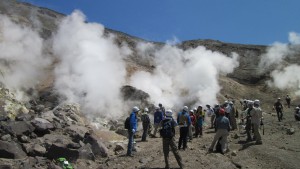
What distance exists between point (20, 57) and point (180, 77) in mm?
14057

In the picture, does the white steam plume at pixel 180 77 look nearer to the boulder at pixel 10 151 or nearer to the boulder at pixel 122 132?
the boulder at pixel 122 132

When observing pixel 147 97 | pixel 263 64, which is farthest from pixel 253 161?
pixel 263 64

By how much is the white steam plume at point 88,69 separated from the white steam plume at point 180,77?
8.86 feet

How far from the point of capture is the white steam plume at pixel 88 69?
25536 millimetres

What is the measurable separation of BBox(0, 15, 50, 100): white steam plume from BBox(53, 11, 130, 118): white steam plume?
1.65 metres

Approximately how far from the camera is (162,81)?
36.6 meters

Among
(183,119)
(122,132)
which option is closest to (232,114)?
(122,132)

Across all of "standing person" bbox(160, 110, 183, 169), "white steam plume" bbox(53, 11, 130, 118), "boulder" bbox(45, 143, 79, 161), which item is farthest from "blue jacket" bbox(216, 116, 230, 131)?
"white steam plume" bbox(53, 11, 130, 118)

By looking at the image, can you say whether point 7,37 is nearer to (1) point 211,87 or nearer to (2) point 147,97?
(2) point 147,97

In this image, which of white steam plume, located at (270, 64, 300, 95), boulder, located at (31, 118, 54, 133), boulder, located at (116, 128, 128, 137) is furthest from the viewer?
white steam plume, located at (270, 64, 300, 95)

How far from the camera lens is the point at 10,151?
12.9 m

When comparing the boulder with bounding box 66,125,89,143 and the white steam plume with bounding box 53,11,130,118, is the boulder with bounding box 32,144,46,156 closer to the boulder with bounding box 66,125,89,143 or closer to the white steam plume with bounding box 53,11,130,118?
the boulder with bounding box 66,125,89,143

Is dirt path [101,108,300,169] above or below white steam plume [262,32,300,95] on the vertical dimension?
below

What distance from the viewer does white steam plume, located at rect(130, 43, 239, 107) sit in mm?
33500
